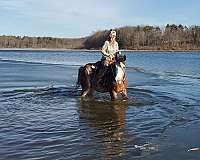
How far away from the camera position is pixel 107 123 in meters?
9.80

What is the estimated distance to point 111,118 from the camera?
34.3ft

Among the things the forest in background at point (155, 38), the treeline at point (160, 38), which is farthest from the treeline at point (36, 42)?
the treeline at point (160, 38)

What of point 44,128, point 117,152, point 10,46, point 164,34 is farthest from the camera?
point 10,46

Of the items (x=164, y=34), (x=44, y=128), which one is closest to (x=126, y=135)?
(x=44, y=128)

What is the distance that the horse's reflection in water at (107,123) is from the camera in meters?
7.53

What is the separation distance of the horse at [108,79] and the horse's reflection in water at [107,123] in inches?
19.4

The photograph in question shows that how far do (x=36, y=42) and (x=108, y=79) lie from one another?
172622 mm

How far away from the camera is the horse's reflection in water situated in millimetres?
7528

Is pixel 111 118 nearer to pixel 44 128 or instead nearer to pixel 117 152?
pixel 44 128

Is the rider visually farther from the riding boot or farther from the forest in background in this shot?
the forest in background

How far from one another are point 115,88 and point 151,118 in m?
2.47

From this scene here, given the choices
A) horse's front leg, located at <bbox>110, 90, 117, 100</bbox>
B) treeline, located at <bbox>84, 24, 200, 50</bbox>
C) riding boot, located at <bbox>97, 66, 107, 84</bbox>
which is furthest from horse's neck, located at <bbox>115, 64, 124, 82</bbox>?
treeline, located at <bbox>84, 24, 200, 50</bbox>

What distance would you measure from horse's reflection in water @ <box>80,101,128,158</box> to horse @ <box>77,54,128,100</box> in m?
0.49

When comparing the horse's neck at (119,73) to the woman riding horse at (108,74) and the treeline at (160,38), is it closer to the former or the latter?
the woman riding horse at (108,74)
